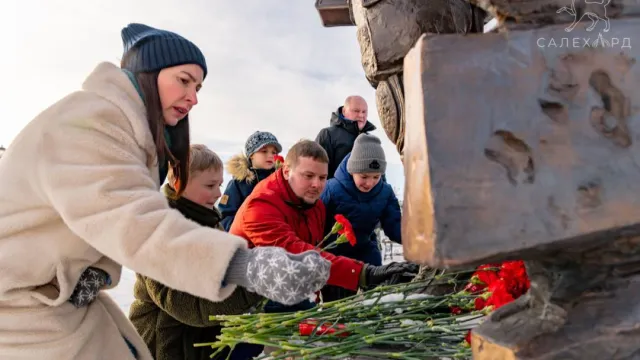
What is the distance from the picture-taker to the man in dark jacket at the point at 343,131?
122 inches

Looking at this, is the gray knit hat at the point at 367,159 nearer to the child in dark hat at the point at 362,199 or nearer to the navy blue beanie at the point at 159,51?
the child in dark hat at the point at 362,199

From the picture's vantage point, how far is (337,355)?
1055 millimetres

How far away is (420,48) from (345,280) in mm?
1166

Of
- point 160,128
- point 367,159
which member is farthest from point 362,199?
point 160,128

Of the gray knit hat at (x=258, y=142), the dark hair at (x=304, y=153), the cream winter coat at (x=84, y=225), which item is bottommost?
the cream winter coat at (x=84, y=225)

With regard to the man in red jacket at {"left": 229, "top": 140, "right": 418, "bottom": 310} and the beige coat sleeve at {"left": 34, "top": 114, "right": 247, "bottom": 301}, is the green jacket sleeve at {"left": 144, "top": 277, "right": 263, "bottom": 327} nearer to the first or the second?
A: the man in red jacket at {"left": 229, "top": 140, "right": 418, "bottom": 310}

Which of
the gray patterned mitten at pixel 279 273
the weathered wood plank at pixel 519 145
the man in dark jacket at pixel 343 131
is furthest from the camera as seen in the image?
the man in dark jacket at pixel 343 131

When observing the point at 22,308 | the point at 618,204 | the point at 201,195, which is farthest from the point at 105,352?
the point at 618,204

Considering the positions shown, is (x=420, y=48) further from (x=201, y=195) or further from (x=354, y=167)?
(x=354, y=167)

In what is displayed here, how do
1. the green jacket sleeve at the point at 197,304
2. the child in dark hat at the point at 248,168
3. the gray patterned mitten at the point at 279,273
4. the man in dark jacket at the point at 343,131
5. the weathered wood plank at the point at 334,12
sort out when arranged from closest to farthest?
the gray patterned mitten at the point at 279,273
the green jacket sleeve at the point at 197,304
the weathered wood plank at the point at 334,12
the child in dark hat at the point at 248,168
the man in dark jacket at the point at 343,131

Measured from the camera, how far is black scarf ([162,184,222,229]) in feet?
5.37

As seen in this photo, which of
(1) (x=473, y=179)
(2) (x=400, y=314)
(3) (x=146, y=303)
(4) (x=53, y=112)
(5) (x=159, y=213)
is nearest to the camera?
(1) (x=473, y=179)

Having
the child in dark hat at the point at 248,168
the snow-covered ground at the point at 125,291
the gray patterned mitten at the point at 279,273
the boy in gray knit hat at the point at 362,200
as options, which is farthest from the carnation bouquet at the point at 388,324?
the snow-covered ground at the point at 125,291

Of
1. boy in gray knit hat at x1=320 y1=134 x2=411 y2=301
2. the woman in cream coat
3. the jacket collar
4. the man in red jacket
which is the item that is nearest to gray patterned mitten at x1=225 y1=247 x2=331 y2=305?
the woman in cream coat
